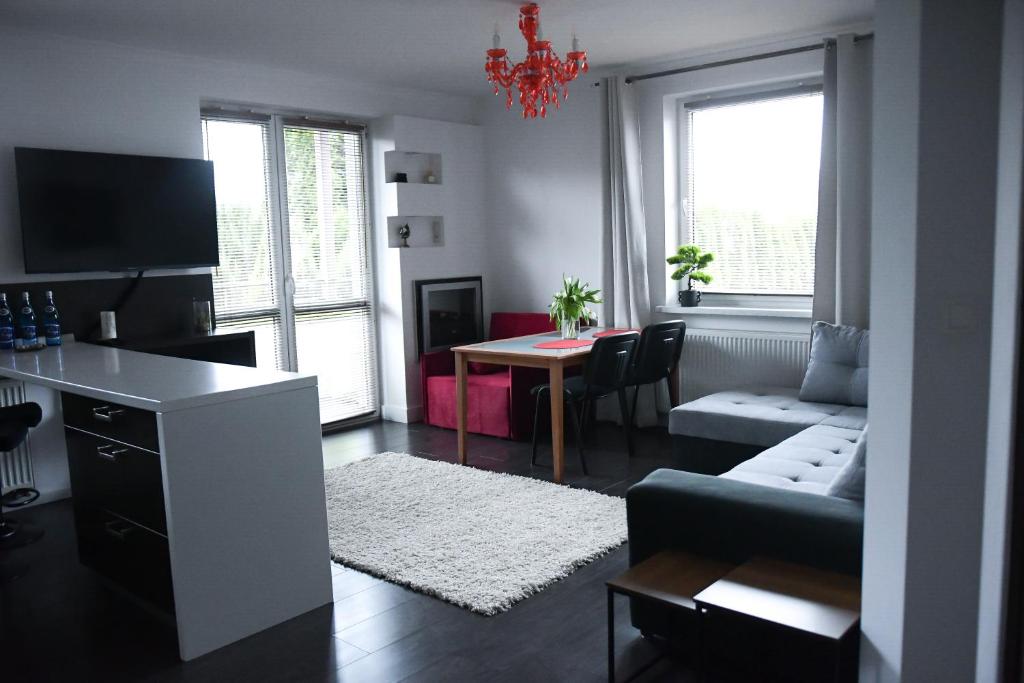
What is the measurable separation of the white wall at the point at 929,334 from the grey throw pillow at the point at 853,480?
0.33 meters

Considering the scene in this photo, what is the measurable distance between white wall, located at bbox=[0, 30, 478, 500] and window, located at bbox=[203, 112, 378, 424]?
0.84 ft

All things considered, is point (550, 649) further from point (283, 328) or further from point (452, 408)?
point (283, 328)

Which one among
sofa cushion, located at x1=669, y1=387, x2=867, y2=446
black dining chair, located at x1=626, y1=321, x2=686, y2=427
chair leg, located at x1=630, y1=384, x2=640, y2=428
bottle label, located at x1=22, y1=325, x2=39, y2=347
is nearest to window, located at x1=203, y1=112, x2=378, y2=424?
bottle label, located at x1=22, y1=325, x2=39, y2=347

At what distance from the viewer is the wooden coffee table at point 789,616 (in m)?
1.93

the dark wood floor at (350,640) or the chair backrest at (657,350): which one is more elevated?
the chair backrest at (657,350)

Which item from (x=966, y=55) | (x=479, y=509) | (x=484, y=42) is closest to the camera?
(x=966, y=55)

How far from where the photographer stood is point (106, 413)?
2.97 meters

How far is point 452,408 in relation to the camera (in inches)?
234

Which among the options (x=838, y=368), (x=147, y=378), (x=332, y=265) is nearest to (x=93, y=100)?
(x=332, y=265)

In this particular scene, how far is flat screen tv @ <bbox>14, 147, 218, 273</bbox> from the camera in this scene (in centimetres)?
432

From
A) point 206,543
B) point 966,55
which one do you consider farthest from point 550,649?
point 966,55

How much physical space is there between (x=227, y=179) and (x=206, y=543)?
3.30m

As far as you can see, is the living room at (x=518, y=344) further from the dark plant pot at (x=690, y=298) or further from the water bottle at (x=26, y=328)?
the water bottle at (x=26, y=328)

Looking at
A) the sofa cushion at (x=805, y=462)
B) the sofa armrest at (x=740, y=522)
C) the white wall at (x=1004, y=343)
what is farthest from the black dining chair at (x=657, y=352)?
the white wall at (x=1004, y=343)
